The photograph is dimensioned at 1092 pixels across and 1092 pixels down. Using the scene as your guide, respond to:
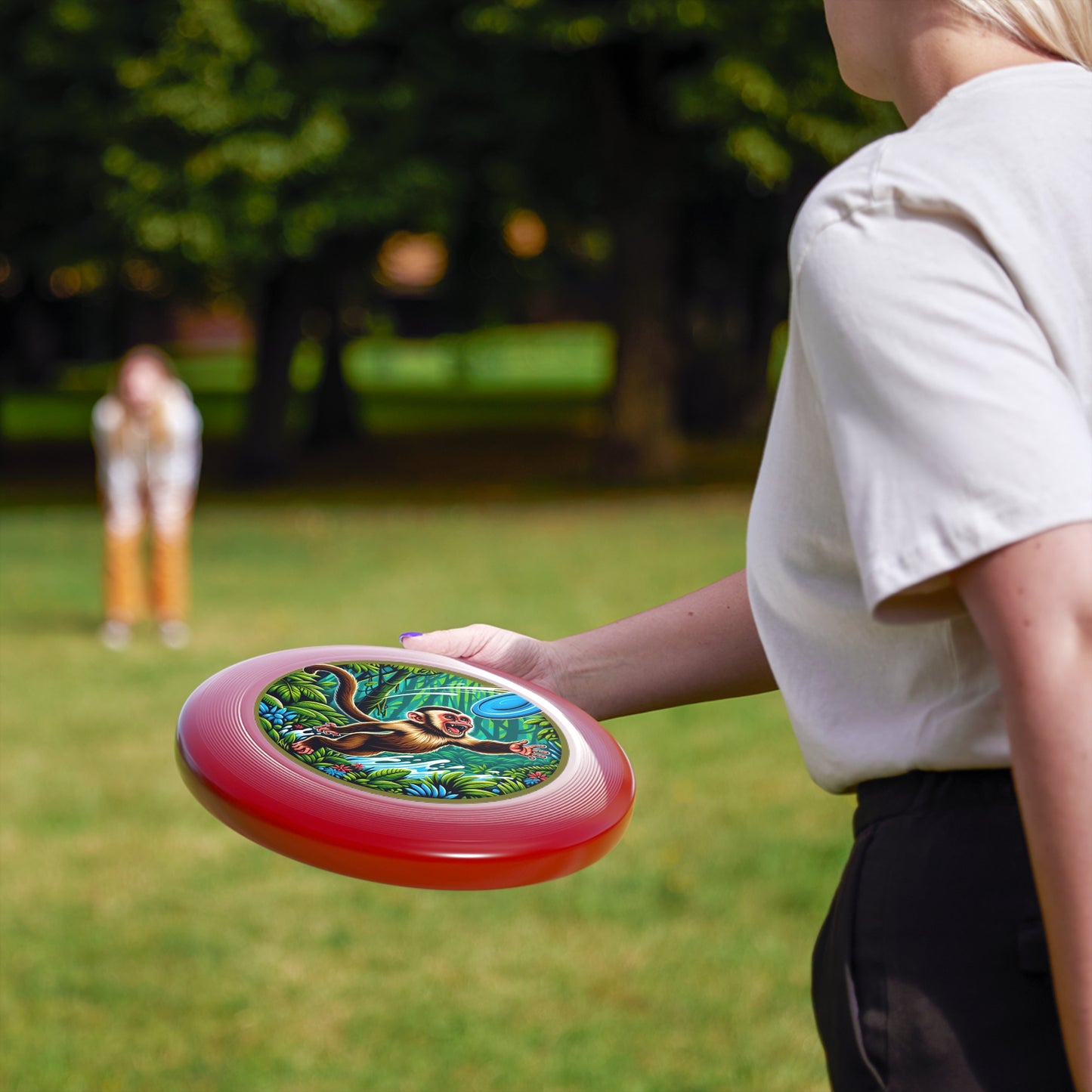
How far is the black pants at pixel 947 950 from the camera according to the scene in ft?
4.02

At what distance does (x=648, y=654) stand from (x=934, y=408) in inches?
28.0

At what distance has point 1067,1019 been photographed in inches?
43.7

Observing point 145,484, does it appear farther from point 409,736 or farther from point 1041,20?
point 1041,20

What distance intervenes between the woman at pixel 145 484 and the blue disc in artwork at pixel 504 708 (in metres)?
8.35

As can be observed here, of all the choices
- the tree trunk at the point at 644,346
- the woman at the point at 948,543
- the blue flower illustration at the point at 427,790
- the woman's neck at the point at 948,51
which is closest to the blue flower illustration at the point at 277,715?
the blue flower illustration at the point at 427,790

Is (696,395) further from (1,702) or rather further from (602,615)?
(1,702)

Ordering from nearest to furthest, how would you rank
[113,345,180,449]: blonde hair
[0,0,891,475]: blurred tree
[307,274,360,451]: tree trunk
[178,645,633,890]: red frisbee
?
[178,645,633,890]: red frisbee, [113,345,180,449]: blonde hair, [0,0,891,475]: blurred tree, [307,274,360,451]: tree trunk

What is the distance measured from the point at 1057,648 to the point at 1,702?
8033mm

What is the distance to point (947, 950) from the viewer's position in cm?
125

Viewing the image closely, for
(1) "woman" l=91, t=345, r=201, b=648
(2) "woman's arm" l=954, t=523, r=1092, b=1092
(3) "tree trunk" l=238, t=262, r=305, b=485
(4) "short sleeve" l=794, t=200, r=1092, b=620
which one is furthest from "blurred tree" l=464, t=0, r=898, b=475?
(2) "woman's arm" l=954, t=523, r=1092, b=1092

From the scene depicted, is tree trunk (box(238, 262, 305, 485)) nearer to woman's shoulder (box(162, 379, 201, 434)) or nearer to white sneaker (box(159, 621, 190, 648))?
white sneaker (box(159, 621, 190, 648))

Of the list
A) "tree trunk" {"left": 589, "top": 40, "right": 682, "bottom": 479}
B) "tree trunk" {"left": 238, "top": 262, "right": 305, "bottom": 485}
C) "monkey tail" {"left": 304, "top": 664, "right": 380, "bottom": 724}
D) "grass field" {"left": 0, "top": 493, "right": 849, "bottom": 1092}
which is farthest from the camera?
"tree trunk" {"left": 238, "top": 262, "right": 305, "bottom": 485}

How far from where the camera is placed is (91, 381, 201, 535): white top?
9688 mm

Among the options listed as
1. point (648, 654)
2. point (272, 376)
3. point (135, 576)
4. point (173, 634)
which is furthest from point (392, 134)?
point (648, 654)
